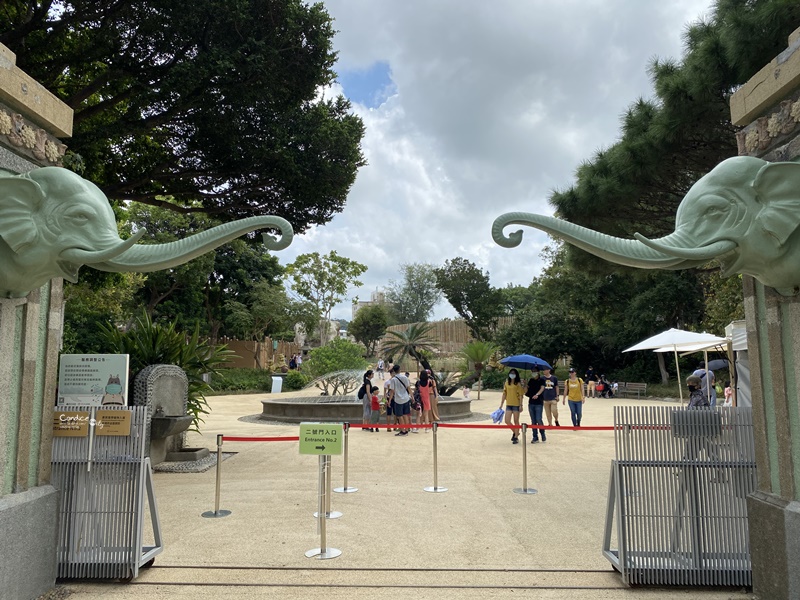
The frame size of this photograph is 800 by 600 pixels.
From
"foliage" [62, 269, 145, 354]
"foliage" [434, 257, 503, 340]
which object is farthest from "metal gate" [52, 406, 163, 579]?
"foliage" [434, 257, 503, 340]

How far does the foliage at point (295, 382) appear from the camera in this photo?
90.5ft

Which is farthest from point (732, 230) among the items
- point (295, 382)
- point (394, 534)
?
point (295, 382)

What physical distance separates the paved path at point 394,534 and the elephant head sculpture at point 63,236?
8.08 ft

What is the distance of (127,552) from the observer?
4.68m

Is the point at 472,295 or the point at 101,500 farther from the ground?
the point at 472,295

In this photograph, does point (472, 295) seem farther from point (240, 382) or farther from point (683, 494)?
point (683, 494)

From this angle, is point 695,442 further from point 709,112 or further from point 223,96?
point 223,96

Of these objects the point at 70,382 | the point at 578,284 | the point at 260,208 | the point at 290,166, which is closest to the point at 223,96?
the point at 290,166

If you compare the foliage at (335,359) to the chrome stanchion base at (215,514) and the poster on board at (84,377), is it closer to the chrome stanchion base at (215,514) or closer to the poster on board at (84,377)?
the chrome stanchion base at (215,514)

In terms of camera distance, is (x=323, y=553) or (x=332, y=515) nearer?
(x=323, y=553)

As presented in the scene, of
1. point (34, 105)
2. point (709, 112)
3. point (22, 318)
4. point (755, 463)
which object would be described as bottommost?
point (755, 463)

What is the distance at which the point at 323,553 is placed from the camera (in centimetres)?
517

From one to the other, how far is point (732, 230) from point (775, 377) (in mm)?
1129

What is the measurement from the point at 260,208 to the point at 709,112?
805 cm
